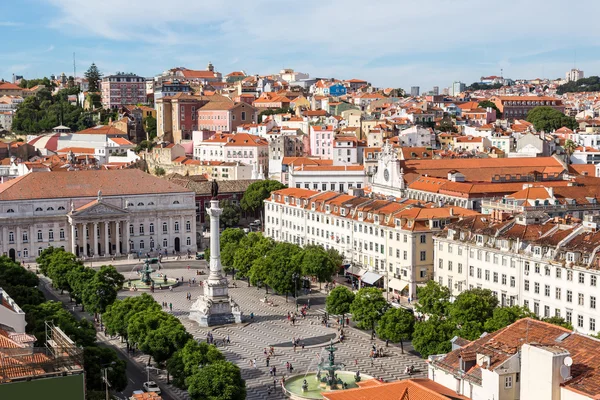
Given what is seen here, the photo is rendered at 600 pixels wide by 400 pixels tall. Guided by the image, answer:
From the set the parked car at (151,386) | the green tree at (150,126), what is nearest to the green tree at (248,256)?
the parked car at (151,386)

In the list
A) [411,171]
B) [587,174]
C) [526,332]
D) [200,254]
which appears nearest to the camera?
[526,332]

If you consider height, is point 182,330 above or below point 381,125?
below

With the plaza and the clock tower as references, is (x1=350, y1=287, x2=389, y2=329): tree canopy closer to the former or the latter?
the plaza

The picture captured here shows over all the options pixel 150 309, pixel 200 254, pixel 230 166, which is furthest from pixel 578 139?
pixel 150 309

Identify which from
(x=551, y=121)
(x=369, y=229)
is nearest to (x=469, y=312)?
(x=369, y=229)

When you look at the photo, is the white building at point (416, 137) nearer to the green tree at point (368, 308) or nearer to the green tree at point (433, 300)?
the green tree at point (433, 300)

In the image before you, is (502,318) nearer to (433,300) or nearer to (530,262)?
(433,300)

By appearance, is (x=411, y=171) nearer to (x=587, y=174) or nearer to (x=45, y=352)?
(x=587, y=174)
